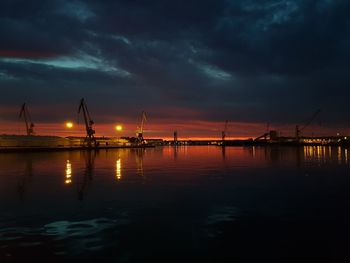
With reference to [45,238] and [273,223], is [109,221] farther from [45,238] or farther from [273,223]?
[273,223]

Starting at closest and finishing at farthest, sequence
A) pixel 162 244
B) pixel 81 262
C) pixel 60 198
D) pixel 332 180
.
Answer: pixel 81 262
pixel 162 244
pixel 60 198
pixel 332 180

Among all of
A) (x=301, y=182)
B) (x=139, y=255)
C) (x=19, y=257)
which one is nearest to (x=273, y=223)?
(x=139, y=255)

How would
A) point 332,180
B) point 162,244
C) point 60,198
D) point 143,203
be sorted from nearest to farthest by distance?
point 162,244, point 143,203, point 60,198, point 332,180

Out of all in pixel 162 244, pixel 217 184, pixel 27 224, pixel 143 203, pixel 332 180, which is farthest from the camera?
pixel 332 180

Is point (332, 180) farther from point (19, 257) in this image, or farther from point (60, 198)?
point (19, 257)

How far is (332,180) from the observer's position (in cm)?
3906

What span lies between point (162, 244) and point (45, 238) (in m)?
5.45

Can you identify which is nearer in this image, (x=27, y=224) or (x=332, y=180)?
(x=27, y=224)

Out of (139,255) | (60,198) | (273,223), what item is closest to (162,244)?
(139,255)

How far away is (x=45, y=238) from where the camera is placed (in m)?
16.5

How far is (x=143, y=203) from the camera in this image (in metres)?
25.3

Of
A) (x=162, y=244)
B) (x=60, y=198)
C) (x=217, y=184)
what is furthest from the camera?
(x=217, y=184)

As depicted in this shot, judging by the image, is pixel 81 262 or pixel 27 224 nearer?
pixel 81 262

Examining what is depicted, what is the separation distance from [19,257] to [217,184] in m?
24.5
